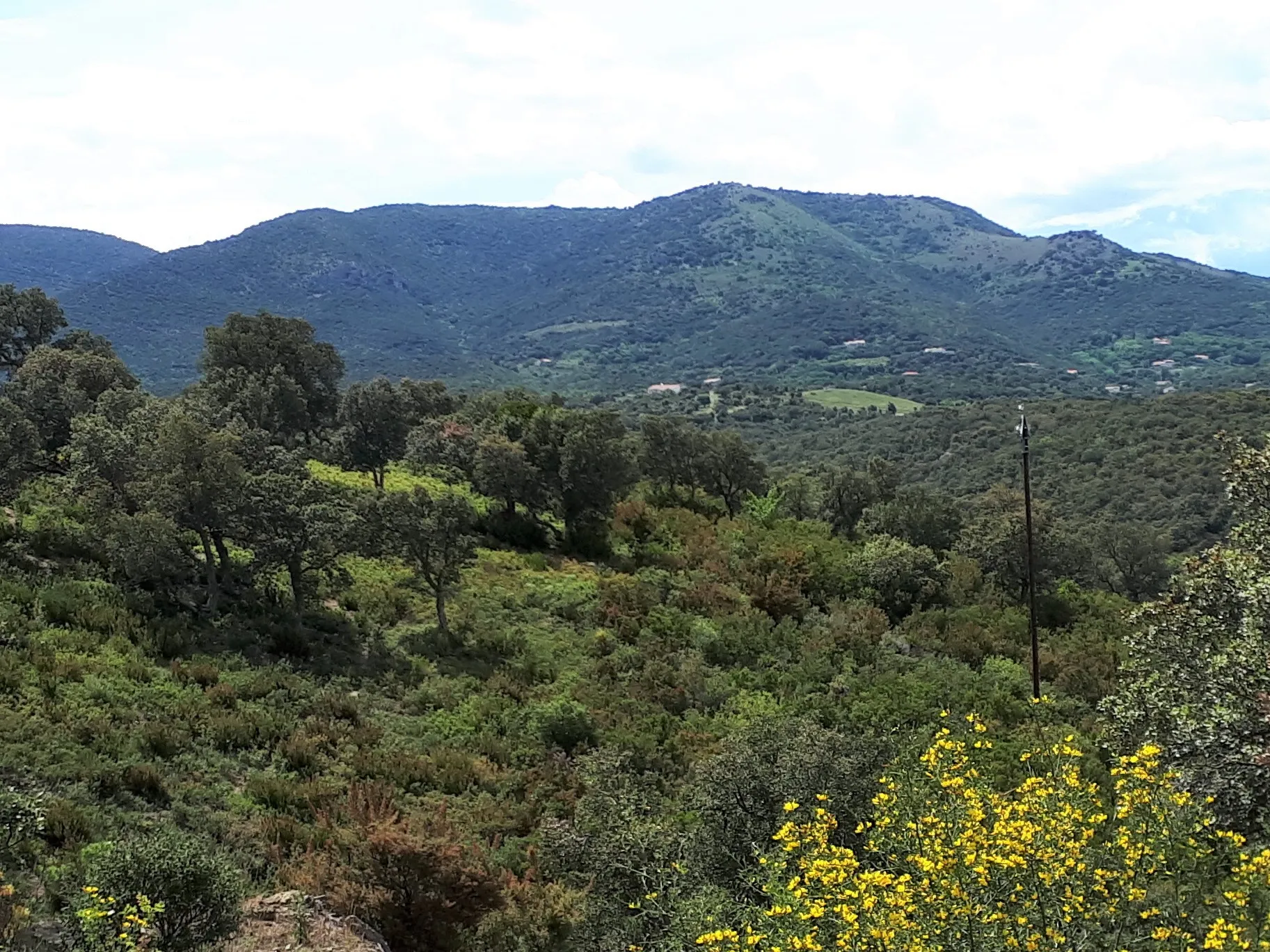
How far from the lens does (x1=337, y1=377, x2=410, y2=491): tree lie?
120ft

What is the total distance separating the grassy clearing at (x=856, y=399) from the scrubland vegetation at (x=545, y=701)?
449 feet

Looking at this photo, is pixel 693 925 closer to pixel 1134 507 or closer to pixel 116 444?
pixel 116 444

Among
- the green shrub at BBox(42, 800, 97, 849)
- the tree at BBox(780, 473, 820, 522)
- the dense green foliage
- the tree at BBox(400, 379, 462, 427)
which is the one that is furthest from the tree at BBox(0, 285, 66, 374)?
the dense green foliage

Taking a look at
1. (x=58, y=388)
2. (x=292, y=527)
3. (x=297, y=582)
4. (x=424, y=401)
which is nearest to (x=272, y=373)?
(x=58, y=388)

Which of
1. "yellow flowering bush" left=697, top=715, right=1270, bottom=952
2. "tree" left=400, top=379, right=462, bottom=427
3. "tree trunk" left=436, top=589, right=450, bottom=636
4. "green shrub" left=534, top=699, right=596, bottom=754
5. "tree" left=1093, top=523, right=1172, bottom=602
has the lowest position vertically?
"tree" left=1093, top=523, right=1172, bottom=602

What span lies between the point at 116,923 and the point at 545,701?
12.4m

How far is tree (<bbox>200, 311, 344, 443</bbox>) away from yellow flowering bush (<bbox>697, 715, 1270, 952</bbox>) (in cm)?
3068

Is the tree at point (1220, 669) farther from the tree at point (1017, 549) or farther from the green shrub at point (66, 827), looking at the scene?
the tree at point (1017, 549)

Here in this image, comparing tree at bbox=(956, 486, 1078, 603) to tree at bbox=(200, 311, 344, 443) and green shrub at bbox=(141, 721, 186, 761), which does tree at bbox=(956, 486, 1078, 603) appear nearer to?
green shrub at bbox=(141, 721, 186, 761)

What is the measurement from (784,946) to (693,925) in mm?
1439

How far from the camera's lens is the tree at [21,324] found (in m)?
32.7

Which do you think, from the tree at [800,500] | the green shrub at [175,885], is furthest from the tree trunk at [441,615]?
the tree at [800,500]

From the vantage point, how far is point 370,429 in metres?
36.5

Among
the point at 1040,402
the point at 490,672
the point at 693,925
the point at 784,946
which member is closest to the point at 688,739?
the point at 490,672
